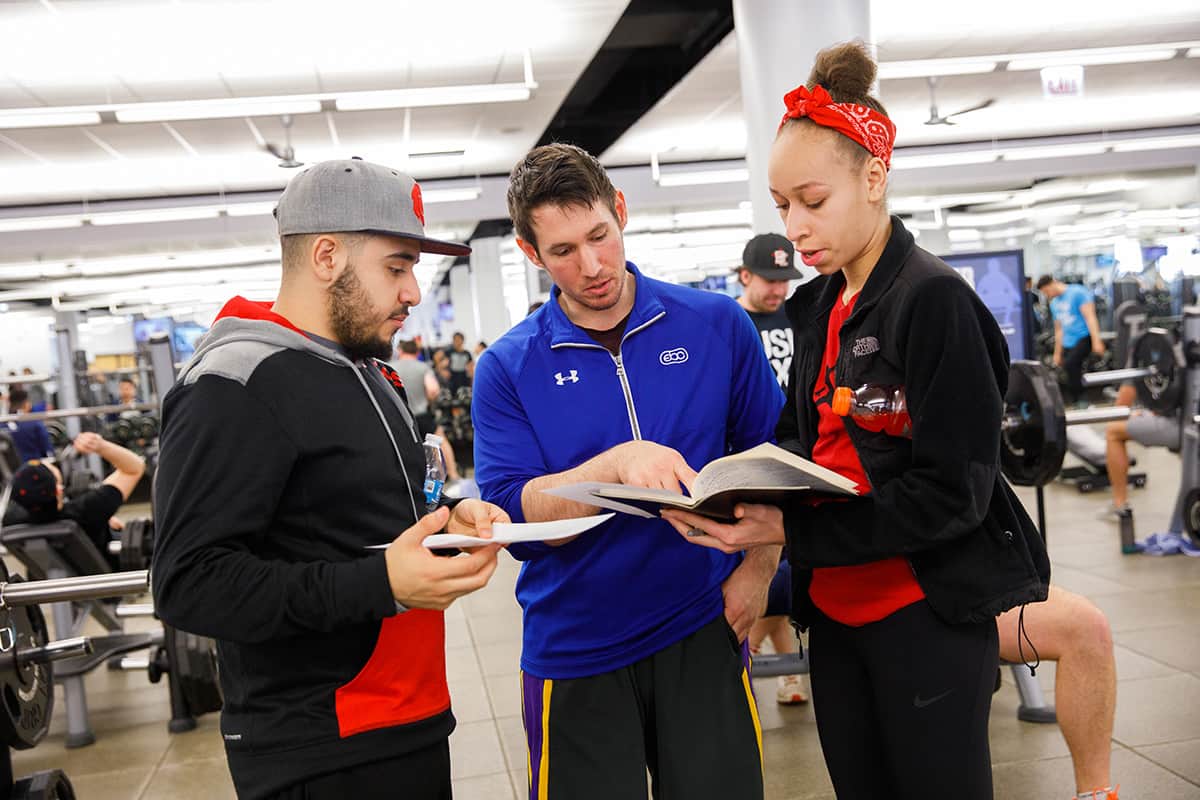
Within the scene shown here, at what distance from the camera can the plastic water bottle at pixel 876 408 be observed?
1.37 meters

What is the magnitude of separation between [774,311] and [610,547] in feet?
8.59

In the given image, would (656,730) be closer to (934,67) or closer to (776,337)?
(776,337)

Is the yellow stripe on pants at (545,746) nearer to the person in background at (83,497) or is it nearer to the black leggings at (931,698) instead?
the black leggings at (931,698)

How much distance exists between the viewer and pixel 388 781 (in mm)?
1420

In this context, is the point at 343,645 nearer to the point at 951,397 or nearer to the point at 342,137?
the point at 951,397

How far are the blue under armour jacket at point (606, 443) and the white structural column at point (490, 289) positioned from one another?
16258 mm

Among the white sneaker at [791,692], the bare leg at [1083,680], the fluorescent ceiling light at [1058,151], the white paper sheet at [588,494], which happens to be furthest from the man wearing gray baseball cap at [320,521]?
the fluorescent ceiling light at [1058,151]

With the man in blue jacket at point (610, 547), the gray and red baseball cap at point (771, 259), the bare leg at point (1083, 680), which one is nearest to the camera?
the man in blue jacket at point (610, 547)

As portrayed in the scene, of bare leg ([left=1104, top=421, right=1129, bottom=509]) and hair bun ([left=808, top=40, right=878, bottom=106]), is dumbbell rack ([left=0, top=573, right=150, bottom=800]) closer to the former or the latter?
hair bun ([left=808, top=40, right=878, bottom=106])

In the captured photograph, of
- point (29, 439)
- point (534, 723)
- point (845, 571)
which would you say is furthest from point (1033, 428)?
point (29, 439)

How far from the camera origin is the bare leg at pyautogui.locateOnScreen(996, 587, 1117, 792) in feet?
7.45

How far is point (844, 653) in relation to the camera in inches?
60.6

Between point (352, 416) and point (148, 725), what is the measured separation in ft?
12.4

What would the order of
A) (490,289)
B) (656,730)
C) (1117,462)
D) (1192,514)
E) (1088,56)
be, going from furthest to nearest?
(490,289)
(1088,56)
(1117,462)
(1192,514)
(656,730)
